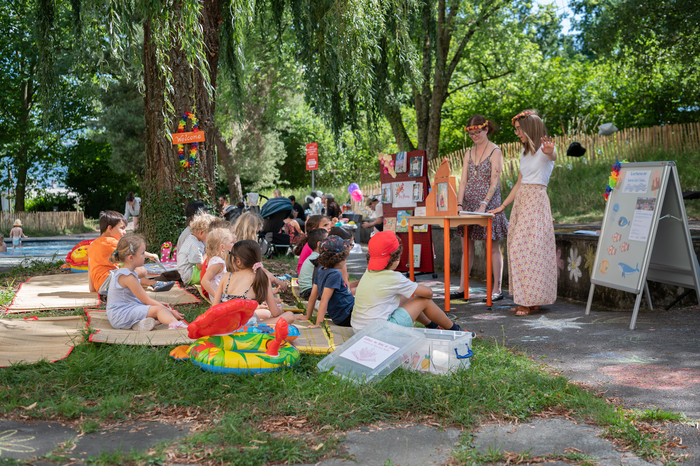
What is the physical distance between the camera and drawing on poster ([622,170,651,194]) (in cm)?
482

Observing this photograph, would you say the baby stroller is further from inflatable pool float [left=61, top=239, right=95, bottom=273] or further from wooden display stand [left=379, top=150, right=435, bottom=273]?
inflatable pool float [left=61, top=239, right=95, bottom=273]

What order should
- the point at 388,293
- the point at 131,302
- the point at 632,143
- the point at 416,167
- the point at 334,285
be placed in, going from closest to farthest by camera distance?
the point at 388,293, the point at 334,285, the point at 131,302, the point at 416,167, the point at 632,143

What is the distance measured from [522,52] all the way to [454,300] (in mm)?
Answer: 19373

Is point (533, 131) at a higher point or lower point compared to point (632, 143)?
lower

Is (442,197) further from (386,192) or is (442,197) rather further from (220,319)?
(220,319)

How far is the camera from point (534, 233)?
5.27 metres

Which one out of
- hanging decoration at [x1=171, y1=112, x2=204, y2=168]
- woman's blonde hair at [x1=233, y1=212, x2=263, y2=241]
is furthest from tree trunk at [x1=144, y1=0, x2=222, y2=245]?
woman's blonde hair at [x1=233, y1=212, x2=263, y2=241]

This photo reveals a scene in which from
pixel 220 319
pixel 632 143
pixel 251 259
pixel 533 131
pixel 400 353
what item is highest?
pixel 632 143

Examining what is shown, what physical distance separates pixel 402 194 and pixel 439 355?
509cm

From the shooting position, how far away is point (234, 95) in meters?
10.2

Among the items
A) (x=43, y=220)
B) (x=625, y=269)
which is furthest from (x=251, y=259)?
(x=43, y=220)

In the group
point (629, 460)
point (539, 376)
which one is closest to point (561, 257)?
point (539, 376)

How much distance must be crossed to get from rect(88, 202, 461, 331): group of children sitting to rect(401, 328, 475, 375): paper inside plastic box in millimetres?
525

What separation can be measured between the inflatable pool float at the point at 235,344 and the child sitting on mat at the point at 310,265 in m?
2.04
